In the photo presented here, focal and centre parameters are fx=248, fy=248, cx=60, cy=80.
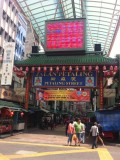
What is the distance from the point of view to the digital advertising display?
26.5 metres

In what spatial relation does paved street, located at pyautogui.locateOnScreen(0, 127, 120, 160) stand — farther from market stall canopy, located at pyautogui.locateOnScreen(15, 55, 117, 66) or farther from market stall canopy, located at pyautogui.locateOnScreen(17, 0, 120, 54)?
market stall canopy, located at pyautogui.locateOnScreen(17, 0, 120, 54)

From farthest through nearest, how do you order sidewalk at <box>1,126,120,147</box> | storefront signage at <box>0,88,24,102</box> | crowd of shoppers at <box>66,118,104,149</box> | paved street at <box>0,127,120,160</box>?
storefront signage at <box>0,88,24,102</box> → sidewalk at <box>1,126,120,147</box> → crowd of shoppers at <box>66,118,104,149</box> → paved street at <box>0,127,120,160</box>

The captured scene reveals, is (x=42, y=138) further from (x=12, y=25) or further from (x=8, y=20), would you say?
(x=12, y=25)

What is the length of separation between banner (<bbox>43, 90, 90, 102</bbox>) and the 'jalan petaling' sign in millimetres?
795

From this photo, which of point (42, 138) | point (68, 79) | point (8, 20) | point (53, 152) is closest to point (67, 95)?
point (68, 79)

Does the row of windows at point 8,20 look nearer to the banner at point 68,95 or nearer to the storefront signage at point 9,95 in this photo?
the storefront signage at point 9,95

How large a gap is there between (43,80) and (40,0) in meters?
18.9

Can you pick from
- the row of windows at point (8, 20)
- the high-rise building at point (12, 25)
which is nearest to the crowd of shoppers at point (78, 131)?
the high-rise building at point (12, 25)

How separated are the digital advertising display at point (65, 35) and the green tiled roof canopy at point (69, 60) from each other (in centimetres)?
116

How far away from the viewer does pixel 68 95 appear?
2519 centimetres

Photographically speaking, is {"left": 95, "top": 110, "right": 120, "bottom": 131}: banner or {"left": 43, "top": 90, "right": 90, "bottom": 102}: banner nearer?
{"left": 95, "top": 110, "right": 120, "bottom": 131}: banner

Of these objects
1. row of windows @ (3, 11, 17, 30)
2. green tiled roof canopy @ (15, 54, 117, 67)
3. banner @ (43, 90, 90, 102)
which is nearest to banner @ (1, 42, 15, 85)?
green tiled roof canopy @ (15, 54, 117, 67)

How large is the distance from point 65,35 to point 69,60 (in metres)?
3.27

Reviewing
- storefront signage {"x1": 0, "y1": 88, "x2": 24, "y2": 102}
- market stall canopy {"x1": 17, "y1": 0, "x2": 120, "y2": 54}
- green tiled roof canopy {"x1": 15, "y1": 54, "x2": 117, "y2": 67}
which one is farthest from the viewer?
market stall canopy {"x1": 17, "y1": 0, "x2": 120, "y2": 54}
